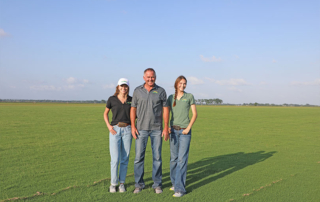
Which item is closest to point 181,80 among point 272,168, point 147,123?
point 147,123

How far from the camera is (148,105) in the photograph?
456 centimetres

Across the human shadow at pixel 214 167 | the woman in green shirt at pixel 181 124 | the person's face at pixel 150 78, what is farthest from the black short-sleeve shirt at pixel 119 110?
the human shadow at pixel 214 167

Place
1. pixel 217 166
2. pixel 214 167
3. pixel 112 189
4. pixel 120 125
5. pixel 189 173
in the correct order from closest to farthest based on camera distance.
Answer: pixel 120 125
pixel 112 189
pixel 189 173
pixel 214 167
pixel 217 166

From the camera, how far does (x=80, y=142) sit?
10.6m

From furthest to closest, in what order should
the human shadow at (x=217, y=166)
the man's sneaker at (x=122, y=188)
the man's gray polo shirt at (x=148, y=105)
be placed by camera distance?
the human shadow at (x=217, y=166), the man's sneaker at (x=122, y=188), the man's gray polo shirt at (x=148, y=105)

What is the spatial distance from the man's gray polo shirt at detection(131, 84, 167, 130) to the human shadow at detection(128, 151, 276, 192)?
145cm

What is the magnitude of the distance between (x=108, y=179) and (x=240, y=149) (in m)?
5.91

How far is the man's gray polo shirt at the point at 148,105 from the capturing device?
4.56 m

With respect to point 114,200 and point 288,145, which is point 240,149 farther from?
point 114,200

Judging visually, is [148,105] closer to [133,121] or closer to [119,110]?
[133,121]

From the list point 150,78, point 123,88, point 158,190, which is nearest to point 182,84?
point 150,78

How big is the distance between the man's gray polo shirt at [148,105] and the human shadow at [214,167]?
1.45 meters

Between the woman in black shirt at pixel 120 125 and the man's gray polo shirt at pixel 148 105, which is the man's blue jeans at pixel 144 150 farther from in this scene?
the woman in black shirt at pixel 120 125

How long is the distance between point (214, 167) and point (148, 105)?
11.1 feet
